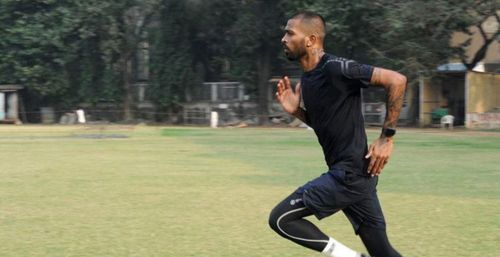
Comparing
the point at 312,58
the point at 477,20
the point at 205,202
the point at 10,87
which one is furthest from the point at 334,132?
the point at 10,87

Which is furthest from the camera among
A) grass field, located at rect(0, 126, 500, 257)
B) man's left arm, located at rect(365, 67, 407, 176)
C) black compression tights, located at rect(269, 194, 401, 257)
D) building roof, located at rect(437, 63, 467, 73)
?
building roof, located at rect(437, 63, 467, 73)

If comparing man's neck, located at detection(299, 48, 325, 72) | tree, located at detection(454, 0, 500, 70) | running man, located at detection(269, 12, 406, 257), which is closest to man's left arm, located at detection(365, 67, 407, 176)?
running man, located at detection(269, 12, 406, 257)

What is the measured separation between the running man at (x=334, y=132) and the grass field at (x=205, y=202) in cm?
167

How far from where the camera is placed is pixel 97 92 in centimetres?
4328

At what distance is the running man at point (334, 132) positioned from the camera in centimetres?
434

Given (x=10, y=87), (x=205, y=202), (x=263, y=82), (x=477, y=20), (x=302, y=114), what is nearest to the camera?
(x=302, y=114)

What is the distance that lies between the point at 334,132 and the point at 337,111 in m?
0.14

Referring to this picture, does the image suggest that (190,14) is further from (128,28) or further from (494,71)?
(494,71)

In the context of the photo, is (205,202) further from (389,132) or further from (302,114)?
(389,132)

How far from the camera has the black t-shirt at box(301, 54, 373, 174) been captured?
4.38 metres

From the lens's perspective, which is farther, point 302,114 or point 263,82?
point 263,82

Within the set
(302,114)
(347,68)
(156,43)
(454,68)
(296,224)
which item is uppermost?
(156,43)

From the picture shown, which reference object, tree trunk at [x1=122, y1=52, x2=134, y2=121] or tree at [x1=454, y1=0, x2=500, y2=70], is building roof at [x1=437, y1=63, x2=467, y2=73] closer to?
tree at [x1=454, y1=0, x2=500, y2=70]

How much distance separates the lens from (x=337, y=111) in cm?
443
